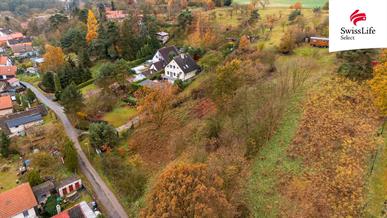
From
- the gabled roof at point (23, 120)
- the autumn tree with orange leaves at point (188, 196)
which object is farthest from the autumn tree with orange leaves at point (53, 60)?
the autumn tree with orange leaves at point (188, 196)

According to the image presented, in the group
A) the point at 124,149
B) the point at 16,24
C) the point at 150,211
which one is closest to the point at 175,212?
the point at 150,211

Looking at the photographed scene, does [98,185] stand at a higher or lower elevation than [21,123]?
lower

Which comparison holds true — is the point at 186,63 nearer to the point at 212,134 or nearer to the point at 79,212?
the point at 212,134

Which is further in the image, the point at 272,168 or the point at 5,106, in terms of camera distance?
the point at 5,106

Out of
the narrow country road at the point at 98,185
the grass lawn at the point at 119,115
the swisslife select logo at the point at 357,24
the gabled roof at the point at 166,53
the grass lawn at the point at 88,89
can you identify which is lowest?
the narrow country road at the point at 98,185

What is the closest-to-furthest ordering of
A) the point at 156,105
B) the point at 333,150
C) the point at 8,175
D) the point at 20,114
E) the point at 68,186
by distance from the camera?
the point at 333,150, the point at 68,186, the point at 8,175, the point at 156,105, the point at 20,114

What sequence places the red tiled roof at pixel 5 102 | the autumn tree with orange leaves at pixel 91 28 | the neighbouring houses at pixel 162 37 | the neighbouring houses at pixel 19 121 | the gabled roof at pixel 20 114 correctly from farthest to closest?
the autumn tree with orange leaves at pixel 91 28 → the neighbouring houses at pixel 162 37 → the red tiled roof at pixel 5 102 → the gabled roof at pixel 20 114 → the neighbouring houses at pixel 19 121

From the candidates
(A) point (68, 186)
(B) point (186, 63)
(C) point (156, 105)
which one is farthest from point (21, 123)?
(B) point (186, 63)

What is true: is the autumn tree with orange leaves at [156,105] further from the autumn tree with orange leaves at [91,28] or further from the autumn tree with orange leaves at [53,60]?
the autumn tree with orange leaves at [91,28]
